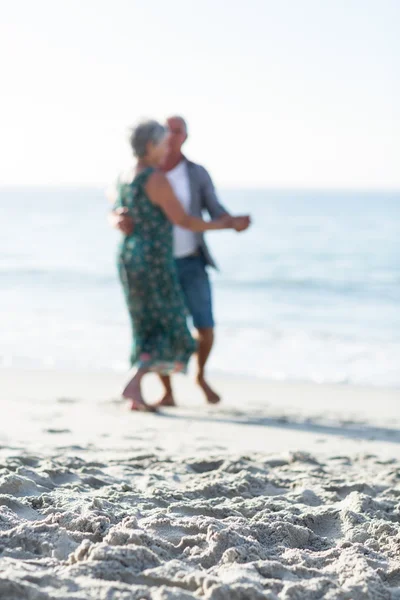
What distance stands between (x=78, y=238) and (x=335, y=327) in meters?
20.6

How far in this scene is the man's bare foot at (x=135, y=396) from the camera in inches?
240

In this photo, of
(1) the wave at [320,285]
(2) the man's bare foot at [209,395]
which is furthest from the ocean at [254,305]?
(2) the man's bare foot at [209,395]

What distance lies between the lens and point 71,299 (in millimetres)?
15805

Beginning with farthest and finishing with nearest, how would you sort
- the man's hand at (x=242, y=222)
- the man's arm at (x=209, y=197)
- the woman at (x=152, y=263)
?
the man's arm at (x=209, y=197) < the woman at (x=152, y=263) < the man's hand at (x=242, y=222)

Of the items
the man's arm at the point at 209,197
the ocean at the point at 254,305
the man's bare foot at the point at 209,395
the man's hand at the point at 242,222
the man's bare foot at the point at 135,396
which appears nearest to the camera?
the man's hand at the point at 242,222

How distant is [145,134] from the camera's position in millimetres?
5727

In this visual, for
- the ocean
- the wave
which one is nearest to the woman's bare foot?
the ocean

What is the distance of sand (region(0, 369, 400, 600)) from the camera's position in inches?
99.8

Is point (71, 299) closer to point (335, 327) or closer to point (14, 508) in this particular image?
point (335, 327)

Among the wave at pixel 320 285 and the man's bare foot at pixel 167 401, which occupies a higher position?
the man's bare foot at pixel 167 401

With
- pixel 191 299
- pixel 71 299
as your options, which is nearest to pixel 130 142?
pixel 191 299

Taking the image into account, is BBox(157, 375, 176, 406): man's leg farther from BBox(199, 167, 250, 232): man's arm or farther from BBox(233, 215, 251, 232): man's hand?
BBox(233, 215, 251, 232): man's hand

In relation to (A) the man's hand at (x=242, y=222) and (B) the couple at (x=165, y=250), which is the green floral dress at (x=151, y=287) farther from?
(A) the man's hand at (x=242, y=222)

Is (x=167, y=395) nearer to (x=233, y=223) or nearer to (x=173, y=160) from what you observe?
(x=233, y=223)
